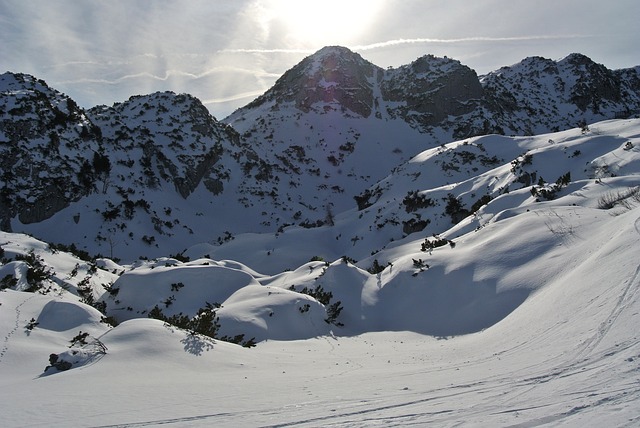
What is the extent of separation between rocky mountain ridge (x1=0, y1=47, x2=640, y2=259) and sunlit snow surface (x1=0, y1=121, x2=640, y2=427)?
1384 cm

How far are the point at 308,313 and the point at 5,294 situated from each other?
8291 mm

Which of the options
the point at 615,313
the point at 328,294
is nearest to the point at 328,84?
the point at 328,294

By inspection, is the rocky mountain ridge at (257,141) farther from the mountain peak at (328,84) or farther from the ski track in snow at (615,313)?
the ski track in snow at (615,313)

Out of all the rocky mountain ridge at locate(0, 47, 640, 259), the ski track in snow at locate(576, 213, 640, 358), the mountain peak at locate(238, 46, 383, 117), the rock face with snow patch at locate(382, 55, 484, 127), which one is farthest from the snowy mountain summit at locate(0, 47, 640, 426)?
the rock face with snow patch at locate(382, 55, 484, 127)

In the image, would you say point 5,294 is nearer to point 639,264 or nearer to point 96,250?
point 639,264

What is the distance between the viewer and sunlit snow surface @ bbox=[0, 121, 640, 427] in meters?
3.70

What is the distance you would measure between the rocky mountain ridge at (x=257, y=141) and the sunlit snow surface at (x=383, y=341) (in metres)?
13.8

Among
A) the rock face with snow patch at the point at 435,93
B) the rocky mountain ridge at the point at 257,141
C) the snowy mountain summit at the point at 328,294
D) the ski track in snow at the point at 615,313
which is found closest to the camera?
the snowy mountain summit at the point at 328,294

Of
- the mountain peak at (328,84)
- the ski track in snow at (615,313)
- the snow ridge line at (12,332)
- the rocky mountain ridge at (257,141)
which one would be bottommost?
the ski track in snow at (615,313)

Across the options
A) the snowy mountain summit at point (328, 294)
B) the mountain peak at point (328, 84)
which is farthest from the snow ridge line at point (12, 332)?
the mountain peak at point (328, 84)

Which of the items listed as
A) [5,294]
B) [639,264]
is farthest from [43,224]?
[639,264]

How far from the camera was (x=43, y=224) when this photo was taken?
28.9 metres

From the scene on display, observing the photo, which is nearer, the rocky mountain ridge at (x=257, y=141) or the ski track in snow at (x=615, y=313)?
the ski track in snow at (x=615, y=313)

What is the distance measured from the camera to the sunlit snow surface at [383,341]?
3.70 m
